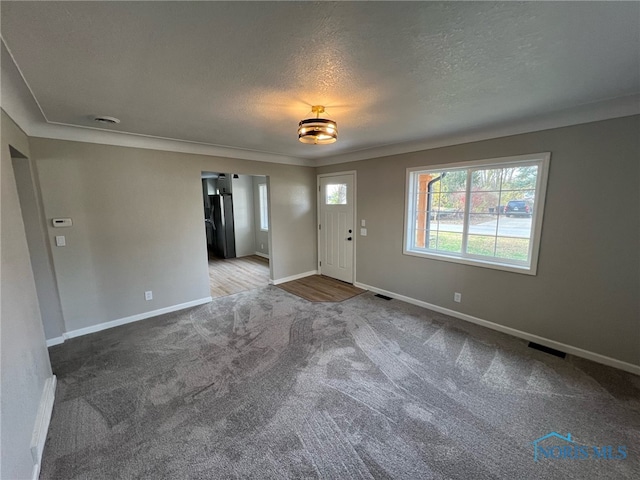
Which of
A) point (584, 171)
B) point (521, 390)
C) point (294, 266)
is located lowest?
point (521, 390)

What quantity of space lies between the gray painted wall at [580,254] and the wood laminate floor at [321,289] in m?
1.70

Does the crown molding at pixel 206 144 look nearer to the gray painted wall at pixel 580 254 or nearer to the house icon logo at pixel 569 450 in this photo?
the gray painted wall at pixel 580 254

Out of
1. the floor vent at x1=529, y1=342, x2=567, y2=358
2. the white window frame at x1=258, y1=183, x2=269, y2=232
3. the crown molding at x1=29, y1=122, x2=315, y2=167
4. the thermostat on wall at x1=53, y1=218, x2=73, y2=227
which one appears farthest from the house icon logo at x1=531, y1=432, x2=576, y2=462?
the white window frame at x1=258, y1=183, x2=269, y2=232

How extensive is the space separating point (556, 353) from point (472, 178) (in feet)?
6.88

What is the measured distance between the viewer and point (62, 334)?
295 cm

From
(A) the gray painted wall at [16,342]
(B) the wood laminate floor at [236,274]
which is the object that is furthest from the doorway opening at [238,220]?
(A) the gray painted wall at [16,342]

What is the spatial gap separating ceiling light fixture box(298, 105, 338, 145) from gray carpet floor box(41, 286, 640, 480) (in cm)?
213

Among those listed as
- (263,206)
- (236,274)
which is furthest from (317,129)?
(263,206)

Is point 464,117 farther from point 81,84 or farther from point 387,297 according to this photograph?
point 81,84

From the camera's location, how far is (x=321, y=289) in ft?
15.0

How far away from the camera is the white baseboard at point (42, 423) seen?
1.49 metres

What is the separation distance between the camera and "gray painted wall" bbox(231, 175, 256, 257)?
6914 millimetres

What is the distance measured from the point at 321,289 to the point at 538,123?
3.60m

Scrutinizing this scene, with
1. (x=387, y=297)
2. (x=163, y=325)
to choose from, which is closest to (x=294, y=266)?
(x=387, y=297)
